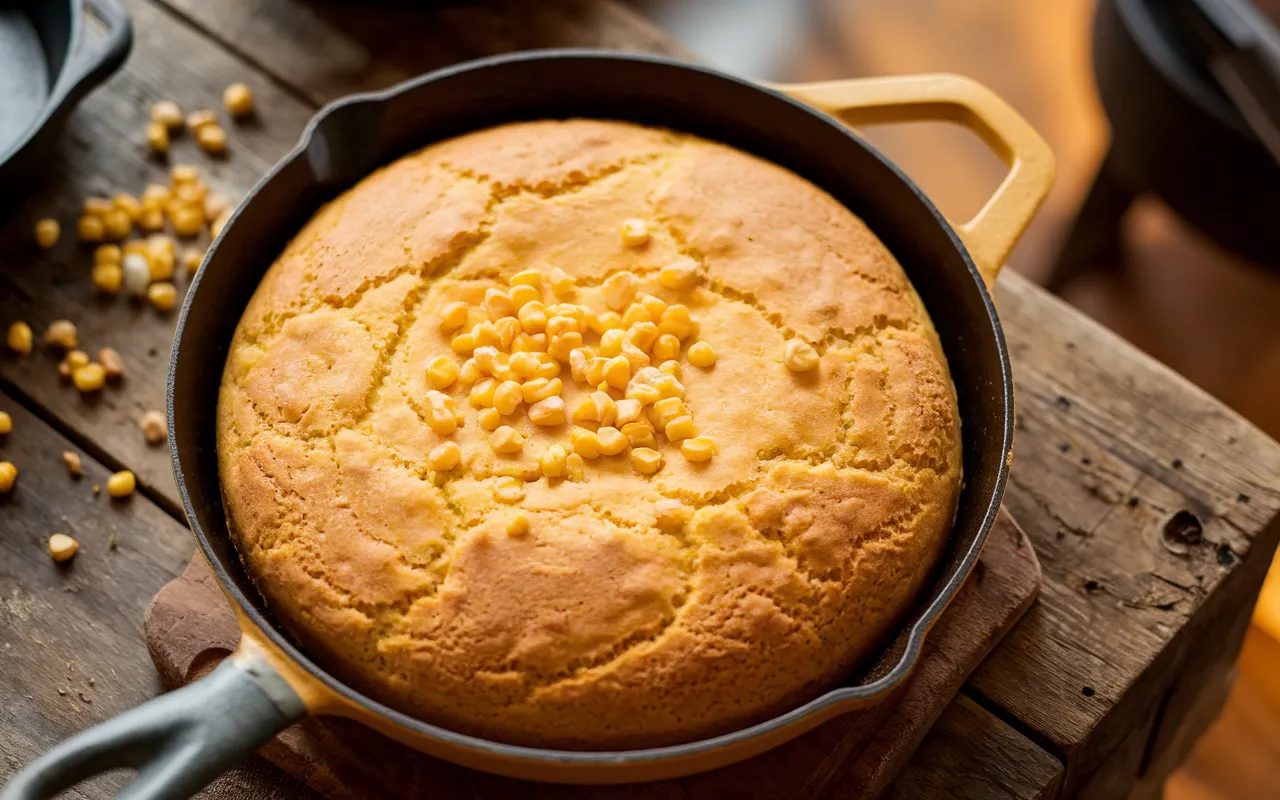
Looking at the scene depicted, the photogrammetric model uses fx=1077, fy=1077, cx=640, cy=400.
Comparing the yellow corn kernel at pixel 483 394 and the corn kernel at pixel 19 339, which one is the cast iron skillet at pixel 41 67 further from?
the yellow corn kernel at pixel 483 394

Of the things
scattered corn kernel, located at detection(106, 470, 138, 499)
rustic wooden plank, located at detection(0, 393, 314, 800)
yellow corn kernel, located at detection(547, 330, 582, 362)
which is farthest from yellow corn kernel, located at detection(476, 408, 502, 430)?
scattered corn kernel, located at detection(106, 470, 138, 499)

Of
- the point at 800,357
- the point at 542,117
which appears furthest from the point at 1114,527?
the point at 542,117

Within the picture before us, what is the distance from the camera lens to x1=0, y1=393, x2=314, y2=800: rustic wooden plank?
147 cm

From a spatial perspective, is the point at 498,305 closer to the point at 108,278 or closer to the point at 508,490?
the point at 508,490

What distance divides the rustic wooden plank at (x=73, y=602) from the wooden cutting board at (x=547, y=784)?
93 millimetres

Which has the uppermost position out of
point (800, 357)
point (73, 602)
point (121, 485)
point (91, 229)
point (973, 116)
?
point (973, 116)

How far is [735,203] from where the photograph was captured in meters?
1.52

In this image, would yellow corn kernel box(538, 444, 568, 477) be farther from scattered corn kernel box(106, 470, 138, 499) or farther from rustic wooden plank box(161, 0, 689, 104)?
rustic wooden plank box(161, 0, 689, 104)

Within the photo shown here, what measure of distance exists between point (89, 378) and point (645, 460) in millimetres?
977

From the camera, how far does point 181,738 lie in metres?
1.09

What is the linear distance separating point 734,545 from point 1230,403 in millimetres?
2372

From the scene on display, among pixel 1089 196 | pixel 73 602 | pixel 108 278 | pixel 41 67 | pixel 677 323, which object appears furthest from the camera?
pixel 1089 196

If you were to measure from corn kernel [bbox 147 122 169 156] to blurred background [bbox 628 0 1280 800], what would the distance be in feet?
5.87

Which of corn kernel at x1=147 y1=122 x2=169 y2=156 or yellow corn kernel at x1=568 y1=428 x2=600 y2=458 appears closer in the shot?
yellow corn kernel at x1=568 y1=428 x2=600 y2=458
